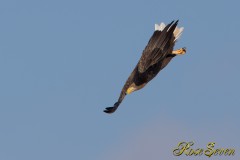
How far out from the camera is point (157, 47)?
36406 mm

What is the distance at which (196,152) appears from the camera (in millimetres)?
37562

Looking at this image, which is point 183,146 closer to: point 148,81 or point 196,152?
point 196,152

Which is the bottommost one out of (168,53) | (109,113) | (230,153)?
(230,153)

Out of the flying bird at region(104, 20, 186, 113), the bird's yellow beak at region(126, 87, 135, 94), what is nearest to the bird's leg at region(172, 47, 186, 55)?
the flying bird at region(104, 20, 186, 113)

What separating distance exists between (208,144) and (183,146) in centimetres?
160

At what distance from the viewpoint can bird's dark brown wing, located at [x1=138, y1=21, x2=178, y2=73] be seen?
35431 mm

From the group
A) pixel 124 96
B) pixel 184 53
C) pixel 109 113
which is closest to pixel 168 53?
pixel 184 53

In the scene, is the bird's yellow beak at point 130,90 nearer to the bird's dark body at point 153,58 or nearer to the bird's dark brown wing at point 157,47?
the bird's dark body at point 153,58

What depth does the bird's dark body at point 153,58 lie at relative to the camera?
3481 cm

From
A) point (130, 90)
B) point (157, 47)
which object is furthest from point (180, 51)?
point (130, 90)

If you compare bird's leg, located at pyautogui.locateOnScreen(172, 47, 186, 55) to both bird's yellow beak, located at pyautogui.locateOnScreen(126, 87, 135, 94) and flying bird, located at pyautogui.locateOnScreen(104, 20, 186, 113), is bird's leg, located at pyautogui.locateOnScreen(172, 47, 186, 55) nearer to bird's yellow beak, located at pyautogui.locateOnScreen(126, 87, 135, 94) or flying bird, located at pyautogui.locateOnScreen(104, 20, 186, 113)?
flying bird, located at pyautogui.locateOnScreen(104, 20, 186, 113)

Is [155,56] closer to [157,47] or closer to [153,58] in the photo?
[153,58]

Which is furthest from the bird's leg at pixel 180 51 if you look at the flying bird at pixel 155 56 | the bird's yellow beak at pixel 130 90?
the bird's yellow beak at pixel 130 90

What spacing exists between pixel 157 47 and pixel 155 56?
2.60 feet
